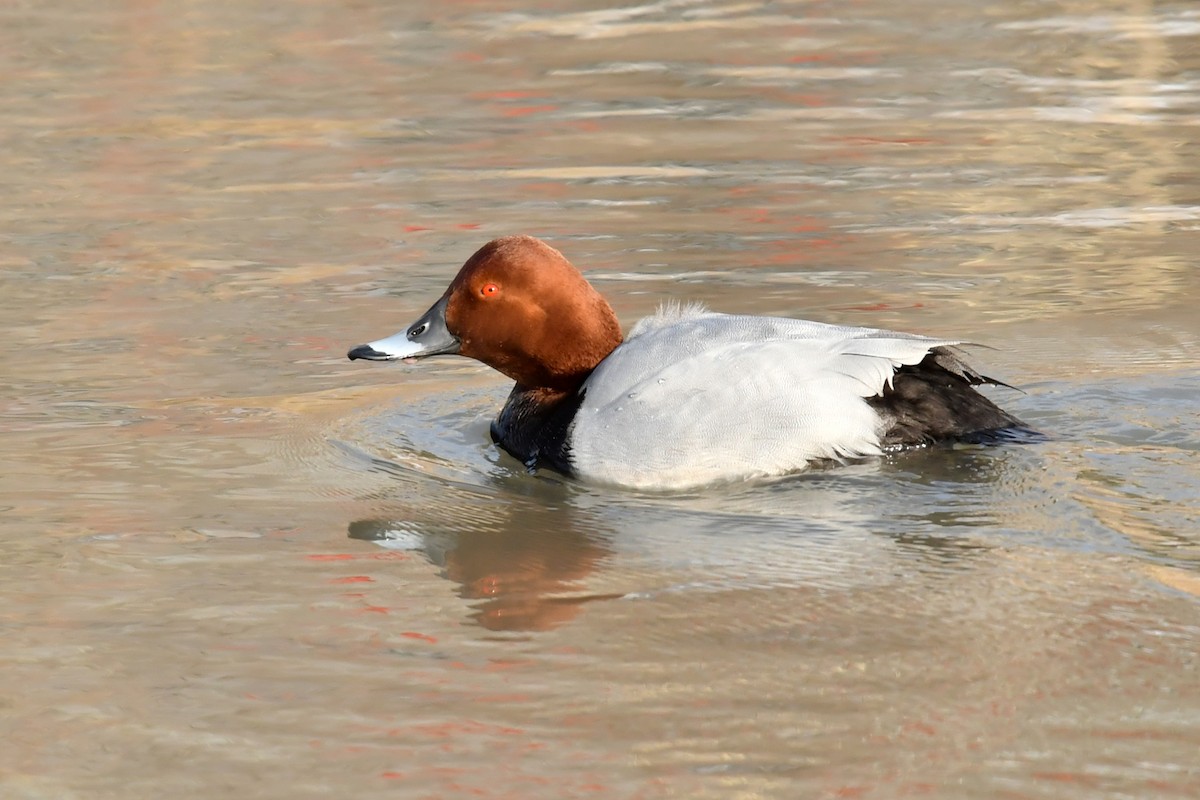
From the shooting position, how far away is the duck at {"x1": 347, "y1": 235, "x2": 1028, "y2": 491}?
5.17m

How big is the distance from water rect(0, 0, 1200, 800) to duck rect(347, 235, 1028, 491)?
10 cm

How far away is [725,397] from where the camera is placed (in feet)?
16.9

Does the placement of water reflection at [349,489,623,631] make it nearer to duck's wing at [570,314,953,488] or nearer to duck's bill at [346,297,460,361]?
duck's wing at [570,314,953,488]

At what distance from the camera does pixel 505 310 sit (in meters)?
5.78

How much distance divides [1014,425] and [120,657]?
2.74 meters

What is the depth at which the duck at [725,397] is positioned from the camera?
5.17 metres

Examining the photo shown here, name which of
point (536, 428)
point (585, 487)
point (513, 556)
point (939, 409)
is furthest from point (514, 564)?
point (939, 409)

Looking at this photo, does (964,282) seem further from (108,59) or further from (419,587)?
(108,59)

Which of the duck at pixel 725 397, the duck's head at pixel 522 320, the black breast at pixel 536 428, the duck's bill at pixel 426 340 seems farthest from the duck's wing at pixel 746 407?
the duck's bill at pixel 426 340

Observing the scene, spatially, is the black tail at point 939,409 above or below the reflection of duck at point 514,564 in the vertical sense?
above

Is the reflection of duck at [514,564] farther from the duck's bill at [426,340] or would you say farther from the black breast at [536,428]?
the duck's bill at [426,340]

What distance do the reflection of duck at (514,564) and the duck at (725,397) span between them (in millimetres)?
420

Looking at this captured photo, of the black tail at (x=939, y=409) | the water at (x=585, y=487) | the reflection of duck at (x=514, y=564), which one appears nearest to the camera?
the water at (x=585, y=487)

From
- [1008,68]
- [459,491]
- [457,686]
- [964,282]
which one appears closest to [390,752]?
[457,686]
